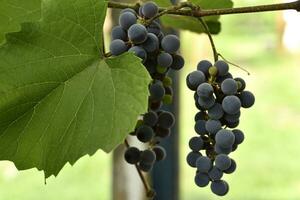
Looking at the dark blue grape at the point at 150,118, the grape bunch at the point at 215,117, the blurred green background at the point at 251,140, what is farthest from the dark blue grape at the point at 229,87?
the blurred green background at the point at 251,140

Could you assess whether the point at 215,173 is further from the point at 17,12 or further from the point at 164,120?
the point at 17,12

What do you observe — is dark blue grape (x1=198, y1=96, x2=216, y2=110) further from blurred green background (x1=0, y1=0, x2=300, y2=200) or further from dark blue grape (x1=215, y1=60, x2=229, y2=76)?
blurred green background (x1=0, y1=0, x2=300, y2=200)

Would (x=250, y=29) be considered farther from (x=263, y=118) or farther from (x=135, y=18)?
(x=135, y=18)

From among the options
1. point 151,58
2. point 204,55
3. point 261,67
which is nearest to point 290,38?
point 261,67

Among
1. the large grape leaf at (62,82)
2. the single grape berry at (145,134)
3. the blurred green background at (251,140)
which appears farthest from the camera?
the blurred green background at (251,140)

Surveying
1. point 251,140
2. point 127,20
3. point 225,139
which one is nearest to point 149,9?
point 127,20

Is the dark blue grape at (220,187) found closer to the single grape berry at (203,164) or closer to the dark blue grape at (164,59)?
the single grape berry at (203,164)

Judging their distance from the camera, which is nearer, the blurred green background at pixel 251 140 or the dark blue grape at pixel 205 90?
the dark blue grape at pixel 205 90
